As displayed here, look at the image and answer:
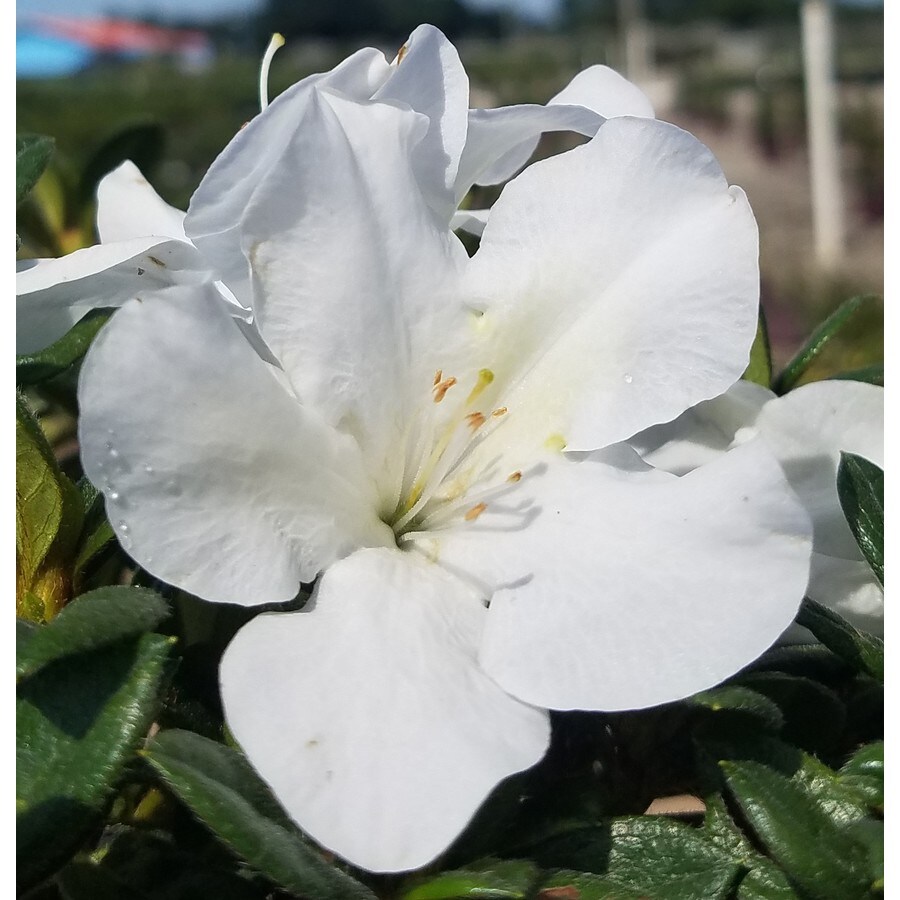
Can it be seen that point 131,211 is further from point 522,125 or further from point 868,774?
point 868,774

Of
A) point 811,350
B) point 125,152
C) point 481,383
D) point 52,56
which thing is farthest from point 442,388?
point 52,56

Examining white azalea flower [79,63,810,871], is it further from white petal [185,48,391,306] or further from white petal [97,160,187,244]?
white petal [97,160,187,244]

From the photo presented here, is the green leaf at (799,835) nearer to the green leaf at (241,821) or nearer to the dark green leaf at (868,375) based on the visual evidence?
the green leaf at (241,821)

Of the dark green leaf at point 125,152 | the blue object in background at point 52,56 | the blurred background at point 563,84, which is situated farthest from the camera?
the blue object in background at point 52,56

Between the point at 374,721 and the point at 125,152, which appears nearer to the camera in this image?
the point at 374,721

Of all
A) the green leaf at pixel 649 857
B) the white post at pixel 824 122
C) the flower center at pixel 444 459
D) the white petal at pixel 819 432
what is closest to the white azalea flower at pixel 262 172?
the flower center at pixel 444 459
